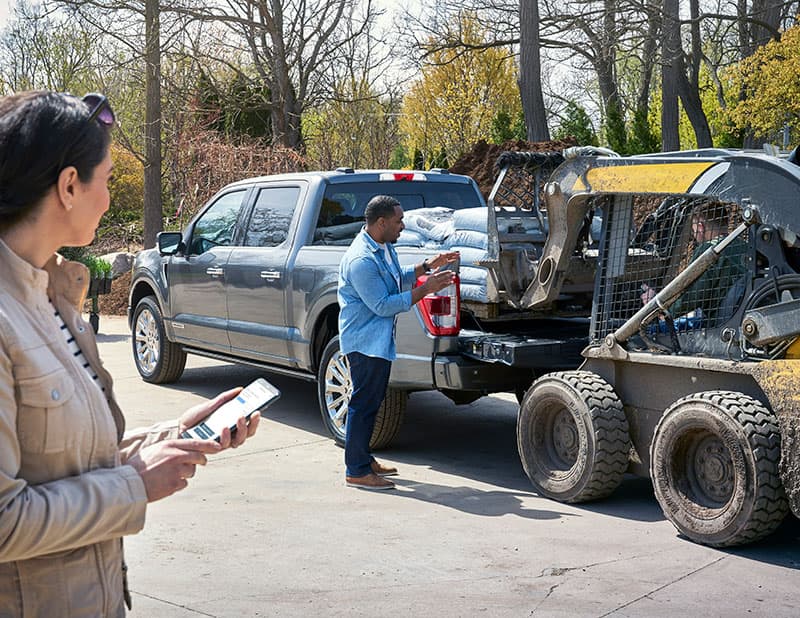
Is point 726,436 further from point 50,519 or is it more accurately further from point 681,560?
point 50,519

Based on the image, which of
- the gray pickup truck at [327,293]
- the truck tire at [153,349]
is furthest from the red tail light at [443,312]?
the truck tire at [153,349]

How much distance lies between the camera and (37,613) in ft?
7.02

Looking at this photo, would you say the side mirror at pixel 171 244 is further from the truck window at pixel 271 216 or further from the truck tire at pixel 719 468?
the truck tire at pixel 719 468

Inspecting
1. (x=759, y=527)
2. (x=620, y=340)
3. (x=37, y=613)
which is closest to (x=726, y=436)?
(x=759, y=527)

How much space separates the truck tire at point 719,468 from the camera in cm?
559

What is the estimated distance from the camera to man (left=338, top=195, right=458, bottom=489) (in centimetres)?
717

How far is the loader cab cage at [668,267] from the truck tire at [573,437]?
0.38 metres

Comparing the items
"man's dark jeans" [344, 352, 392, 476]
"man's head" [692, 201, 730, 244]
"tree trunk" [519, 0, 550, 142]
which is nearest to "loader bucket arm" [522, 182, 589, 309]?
"man's head" [692, 201, 730, 244]

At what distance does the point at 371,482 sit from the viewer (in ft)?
23.6

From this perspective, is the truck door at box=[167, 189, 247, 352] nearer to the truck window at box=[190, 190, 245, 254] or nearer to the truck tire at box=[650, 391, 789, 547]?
the truck window at box=[190, 190, 245, 254]

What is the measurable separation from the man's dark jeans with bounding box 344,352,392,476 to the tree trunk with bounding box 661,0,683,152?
18.4 metres

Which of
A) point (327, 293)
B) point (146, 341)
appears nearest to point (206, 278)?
point (146, 341)

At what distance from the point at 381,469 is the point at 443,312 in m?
1.14

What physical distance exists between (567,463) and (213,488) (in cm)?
228
